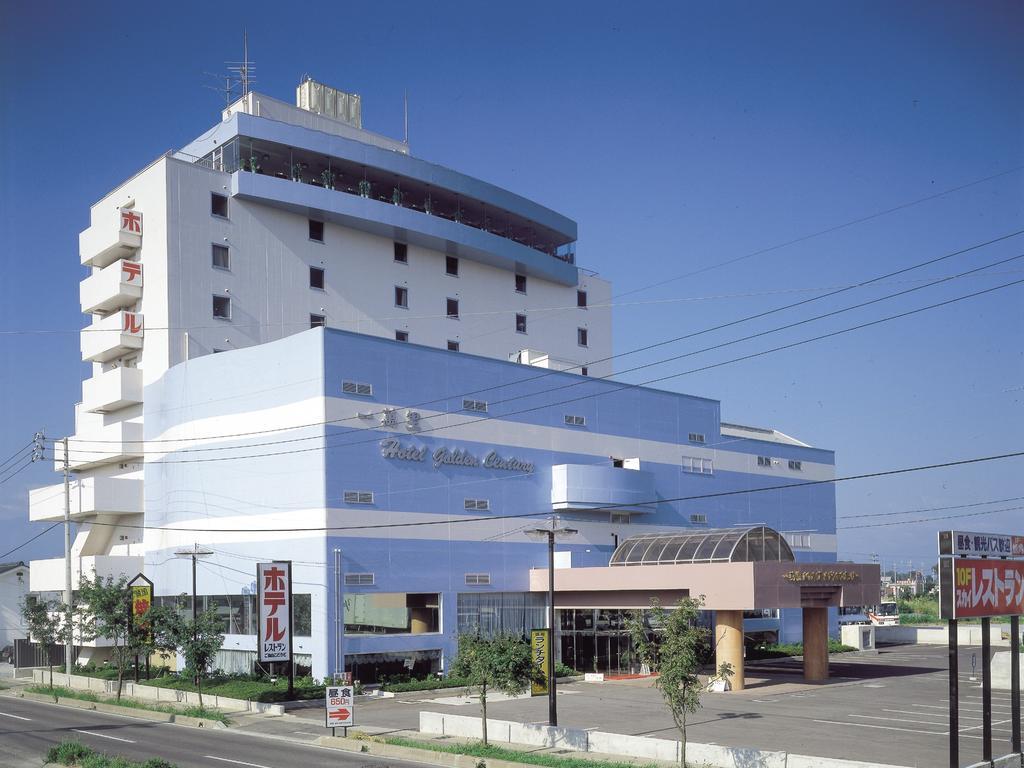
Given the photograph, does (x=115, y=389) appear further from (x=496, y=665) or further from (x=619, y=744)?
(x=619, y=744)

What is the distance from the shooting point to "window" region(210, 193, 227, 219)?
6084cm

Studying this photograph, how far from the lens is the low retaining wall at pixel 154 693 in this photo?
4334 cm

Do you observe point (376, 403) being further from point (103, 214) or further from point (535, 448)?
point (103, 214)

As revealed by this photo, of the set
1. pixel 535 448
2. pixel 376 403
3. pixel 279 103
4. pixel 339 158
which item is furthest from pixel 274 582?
pixel 279 103

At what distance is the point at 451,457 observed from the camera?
53.9 m

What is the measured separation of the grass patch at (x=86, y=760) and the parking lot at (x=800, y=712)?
13294mm

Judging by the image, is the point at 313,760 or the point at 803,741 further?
the point at 803,741

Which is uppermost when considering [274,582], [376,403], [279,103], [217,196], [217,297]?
[279,103]

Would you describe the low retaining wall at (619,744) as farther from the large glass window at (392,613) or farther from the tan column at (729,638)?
the tan column at (729,638)

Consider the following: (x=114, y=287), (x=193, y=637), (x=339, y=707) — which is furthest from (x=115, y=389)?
(x=339, y=707)

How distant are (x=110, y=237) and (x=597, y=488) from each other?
32.7 m

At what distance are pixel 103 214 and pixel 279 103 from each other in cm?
1331

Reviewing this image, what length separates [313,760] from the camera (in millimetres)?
29406

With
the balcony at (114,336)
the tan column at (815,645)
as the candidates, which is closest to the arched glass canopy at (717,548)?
the tan column at (815,645)
